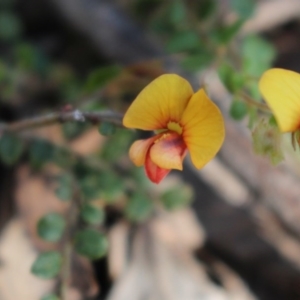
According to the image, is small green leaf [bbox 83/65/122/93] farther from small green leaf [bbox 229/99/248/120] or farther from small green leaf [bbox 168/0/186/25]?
small green leaf [bbox 168/0/186/25]

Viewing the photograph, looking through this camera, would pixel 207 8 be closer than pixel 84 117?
No

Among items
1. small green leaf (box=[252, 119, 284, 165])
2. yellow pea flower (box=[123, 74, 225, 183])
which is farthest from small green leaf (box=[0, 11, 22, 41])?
small green leaf (box=[252, 119, 284, 165])

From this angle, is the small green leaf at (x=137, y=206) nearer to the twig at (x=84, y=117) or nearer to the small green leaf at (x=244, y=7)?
the twig at (x=84, y=117)

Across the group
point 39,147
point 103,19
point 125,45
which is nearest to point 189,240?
point 39,147

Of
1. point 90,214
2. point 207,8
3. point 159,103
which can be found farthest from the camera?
point 207,8

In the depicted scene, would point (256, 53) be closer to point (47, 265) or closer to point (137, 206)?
point (137, 206)

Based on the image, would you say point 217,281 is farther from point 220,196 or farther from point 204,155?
point 204,155

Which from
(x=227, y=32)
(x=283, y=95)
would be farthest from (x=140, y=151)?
(x=227, y=32)
